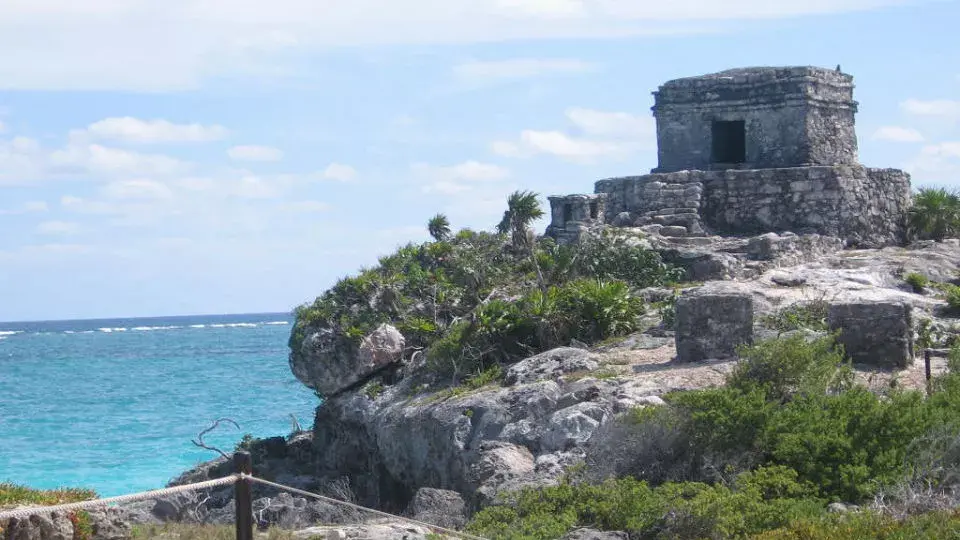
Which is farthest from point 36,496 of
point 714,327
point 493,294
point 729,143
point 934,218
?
point 934,218

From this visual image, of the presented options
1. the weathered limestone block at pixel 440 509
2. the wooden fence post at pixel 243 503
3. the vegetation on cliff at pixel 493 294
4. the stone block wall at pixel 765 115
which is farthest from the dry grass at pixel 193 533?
the stone block wall at pixel 765 115

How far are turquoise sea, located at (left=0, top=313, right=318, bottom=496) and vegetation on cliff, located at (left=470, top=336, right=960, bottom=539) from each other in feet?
49.9

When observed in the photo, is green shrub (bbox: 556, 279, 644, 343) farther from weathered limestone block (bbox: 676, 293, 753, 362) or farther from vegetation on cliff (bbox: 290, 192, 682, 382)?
weathered limestone block (bbox: 676, 293, 753, 362)

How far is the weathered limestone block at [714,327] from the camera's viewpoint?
11.5 m

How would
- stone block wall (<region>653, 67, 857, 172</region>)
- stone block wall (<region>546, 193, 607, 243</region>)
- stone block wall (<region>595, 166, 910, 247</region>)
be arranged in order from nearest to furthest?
stone block wall (<region>595, 166, 910, 247</region>)
stone block wall (<region>653, 67, 857, 172</region>)
stone block wall (<region>546, 193, 607, 243</region>)

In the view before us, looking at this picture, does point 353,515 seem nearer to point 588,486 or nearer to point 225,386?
point 588,486

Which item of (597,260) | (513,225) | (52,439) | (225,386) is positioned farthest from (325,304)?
(225,386)

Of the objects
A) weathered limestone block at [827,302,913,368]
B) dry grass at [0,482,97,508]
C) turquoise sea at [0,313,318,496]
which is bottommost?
turquoise sea at [0,313,318,496]

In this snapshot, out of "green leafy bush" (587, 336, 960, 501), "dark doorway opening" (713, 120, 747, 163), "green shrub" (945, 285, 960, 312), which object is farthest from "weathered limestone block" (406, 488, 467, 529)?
"dark doorway opening" (713, 120, 747, 163)

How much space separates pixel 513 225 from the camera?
1578 cm

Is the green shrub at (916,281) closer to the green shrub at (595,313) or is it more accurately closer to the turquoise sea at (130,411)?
the green shrub at (595,313)

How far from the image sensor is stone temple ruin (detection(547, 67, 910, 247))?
645 inches

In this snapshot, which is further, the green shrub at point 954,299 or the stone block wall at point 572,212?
the stone block wall at point 572,212

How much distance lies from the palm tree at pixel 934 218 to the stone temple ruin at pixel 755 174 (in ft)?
0.61
